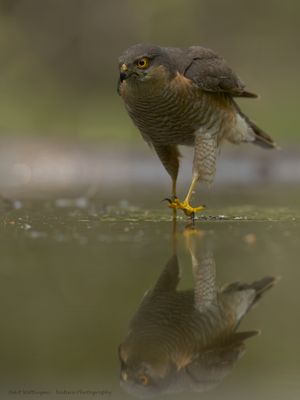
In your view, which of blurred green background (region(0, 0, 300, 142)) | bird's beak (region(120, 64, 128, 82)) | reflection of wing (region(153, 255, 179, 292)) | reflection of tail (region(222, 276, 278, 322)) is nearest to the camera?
reflection of tail (region(222, 276, 278, 322))

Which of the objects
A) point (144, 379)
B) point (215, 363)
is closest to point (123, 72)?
point (215, 363)

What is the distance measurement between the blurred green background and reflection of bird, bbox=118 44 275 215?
10.5 m

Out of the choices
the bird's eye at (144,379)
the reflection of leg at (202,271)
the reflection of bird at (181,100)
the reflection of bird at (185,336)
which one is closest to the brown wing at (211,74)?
the reflection of bird at (181,100)

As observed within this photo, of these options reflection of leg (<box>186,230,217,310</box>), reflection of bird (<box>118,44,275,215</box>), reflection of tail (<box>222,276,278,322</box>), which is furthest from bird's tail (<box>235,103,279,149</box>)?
reflection of tail (<box>222,276,278,322</box>)

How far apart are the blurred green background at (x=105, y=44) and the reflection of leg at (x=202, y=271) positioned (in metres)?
12.5

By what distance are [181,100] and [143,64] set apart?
1.76ft

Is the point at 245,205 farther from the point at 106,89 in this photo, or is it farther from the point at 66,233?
the point at 106,89

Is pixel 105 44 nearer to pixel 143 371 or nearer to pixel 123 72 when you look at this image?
pixel 123 72

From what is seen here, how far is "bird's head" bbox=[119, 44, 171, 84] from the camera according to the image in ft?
21.6

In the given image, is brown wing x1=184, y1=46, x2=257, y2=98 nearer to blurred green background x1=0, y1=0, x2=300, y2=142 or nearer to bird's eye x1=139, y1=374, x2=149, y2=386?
bird's eye x1=139, y1=374, x2=149, y2=386

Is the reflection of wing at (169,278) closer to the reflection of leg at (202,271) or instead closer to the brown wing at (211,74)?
the reflection of leg at (202,271)

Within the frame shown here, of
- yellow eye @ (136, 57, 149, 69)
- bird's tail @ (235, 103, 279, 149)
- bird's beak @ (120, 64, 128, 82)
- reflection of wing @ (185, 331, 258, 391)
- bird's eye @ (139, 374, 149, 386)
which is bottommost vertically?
bird's eye @ (139, 374, 149, 386)

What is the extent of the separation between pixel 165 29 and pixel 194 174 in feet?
42.3

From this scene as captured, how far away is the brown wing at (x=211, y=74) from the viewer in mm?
7305
